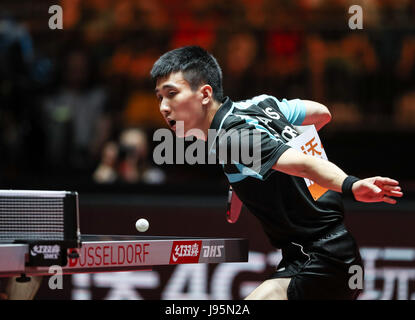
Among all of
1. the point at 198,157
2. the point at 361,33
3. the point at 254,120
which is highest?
the point at 361,33

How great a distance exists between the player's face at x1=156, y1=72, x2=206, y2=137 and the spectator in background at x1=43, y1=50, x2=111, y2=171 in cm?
356

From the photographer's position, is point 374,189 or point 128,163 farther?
point 128,163

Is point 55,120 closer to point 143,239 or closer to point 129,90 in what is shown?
point 129,90

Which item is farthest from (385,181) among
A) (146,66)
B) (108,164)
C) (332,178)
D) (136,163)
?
(146,66)

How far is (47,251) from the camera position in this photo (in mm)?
2734

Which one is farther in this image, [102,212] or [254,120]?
[102,212]

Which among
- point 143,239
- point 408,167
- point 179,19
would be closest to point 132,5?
point 179,19

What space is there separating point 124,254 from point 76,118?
3.89 metres

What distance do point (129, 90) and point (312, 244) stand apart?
420 centimetres

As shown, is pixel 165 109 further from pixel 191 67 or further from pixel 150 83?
pixel 150 83

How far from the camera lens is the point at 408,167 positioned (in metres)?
6.22

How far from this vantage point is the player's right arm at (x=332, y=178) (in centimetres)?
250

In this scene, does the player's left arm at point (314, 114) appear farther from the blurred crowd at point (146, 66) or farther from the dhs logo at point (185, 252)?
the blurred crowd at point (146, 66)

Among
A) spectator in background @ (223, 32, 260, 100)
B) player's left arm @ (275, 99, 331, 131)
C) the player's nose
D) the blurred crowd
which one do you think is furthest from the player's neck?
spectator in background @ (223, 32, 260, 100)
